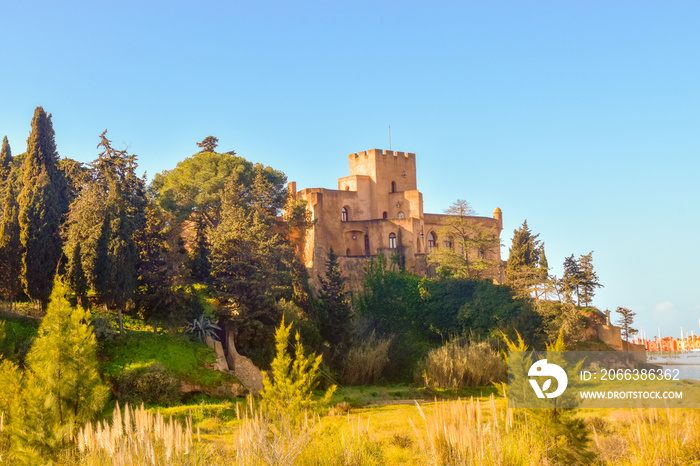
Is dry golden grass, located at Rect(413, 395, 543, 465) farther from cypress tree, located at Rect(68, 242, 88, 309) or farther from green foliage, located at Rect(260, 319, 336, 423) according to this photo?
cypress tree, located at Rect(68, 242, 88, 309)

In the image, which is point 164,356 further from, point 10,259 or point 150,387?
point 10,259

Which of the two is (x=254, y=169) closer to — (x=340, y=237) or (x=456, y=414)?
(x=340, y=237)

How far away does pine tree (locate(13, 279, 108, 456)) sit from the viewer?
13.9 meters

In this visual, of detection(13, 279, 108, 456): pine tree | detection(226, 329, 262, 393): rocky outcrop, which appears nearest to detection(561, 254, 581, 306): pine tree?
detection(226, 329, 262, 393): rocky outcrop

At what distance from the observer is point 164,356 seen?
69.9 feet

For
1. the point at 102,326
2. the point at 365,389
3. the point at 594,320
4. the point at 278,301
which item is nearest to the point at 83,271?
the point at 102,326

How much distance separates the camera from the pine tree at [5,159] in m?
29.9

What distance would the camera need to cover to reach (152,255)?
2520cm

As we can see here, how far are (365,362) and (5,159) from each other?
1895 cm

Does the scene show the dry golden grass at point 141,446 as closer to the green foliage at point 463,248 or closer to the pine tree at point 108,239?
the pine tree at point 108,239

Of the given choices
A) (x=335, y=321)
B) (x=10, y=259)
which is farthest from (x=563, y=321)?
(x=10, y=259)

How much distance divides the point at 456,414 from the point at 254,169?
2703 cm

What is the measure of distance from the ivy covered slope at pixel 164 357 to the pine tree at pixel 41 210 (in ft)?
11.5

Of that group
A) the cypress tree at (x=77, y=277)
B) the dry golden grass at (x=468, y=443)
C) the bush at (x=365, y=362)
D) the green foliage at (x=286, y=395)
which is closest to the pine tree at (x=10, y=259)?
the cypress tree at (x=77, y=277)
